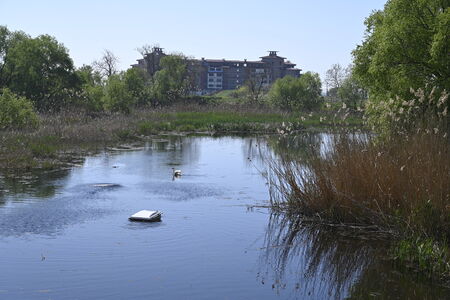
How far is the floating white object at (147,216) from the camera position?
12.8 metres

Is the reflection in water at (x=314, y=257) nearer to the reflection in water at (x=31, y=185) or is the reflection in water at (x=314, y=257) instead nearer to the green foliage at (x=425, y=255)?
the green foliage at (x=425, y=255)

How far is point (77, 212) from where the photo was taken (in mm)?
13719

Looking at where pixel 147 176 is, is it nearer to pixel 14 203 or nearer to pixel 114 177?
pixel 114 177

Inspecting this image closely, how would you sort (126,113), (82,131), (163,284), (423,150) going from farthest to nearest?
(126,113)
(82,131)
(423,150)
(163,284)

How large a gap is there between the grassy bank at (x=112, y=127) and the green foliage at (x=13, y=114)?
602 mm

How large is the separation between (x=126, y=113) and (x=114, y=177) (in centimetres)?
2433

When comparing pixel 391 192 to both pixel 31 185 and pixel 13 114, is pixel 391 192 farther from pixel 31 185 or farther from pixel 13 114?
pixel 13 114

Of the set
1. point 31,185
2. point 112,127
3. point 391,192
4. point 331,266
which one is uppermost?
point 112,127

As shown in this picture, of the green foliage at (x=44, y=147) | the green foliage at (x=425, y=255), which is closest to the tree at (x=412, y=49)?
the green foliage at (x=425, y=255)

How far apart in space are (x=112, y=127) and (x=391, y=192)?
2401cm

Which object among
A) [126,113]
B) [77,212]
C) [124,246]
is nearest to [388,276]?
[124,246]

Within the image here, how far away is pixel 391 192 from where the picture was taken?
1109 cm

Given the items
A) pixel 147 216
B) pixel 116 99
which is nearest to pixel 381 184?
pixel 147 216

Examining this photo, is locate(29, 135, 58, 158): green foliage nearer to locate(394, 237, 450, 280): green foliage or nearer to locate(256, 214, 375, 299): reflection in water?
locate(256, 214, 375, 299): reflection in water
